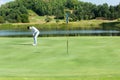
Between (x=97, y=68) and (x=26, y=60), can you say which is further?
(x=26, y=60)

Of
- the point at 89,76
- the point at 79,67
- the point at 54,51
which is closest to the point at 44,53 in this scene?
the point at 54,51

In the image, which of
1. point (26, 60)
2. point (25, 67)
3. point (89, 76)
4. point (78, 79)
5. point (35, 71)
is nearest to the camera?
point (78, 79)

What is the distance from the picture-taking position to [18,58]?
24547 millimetres

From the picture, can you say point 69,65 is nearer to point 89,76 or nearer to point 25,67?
point 25,67

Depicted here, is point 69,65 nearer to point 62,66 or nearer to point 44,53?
point 62,66

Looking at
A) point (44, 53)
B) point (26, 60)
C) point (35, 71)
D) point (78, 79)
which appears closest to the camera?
point (78, 79)

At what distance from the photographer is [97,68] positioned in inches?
810

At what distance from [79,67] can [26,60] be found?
4.36 meters

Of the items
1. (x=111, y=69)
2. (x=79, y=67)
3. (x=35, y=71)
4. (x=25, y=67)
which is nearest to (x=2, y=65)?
(x=25, y=67)

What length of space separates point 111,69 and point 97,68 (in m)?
0.90

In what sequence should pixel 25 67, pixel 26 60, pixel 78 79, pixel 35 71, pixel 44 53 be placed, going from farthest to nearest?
pixel 44 53 < pixel 26 60 < pixel 25 67 < pixel 35 71 < pixel 78 79

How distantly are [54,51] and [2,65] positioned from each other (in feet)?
22.3

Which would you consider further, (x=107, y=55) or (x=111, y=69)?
(x=107, y=55)

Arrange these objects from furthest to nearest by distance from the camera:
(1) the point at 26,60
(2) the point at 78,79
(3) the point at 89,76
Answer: (1) the point at 26,60 → (3) the point at 89,76 → (2) the point at 78,79
